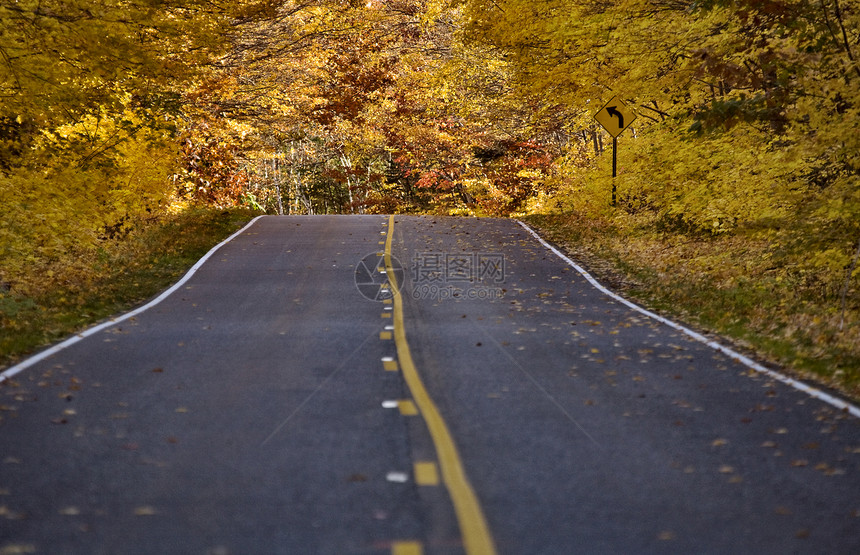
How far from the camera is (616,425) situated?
6.69 metres

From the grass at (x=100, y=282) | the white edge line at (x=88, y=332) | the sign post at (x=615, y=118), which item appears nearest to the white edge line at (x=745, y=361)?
the sign post at (x=615, y=118)

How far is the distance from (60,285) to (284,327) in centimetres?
565

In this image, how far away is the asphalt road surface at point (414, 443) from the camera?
4.60 metres

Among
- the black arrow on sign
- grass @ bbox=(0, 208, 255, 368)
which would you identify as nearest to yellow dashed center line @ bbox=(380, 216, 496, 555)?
grass @ bbox=(0, 208, 255, 368)

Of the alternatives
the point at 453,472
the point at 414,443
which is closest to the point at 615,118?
the point at 414,443

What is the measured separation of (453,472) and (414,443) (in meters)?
0.67

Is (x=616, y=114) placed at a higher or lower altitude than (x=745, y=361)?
higher

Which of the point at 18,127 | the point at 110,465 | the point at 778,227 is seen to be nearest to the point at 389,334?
the point at 110,465

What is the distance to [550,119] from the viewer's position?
33500 mm

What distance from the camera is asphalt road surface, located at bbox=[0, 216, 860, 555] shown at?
15.1ft

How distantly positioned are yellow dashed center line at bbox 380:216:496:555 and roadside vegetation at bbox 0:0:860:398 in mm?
4142

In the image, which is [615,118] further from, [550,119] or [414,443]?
[414,443]

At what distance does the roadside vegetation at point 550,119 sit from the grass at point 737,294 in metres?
0.06

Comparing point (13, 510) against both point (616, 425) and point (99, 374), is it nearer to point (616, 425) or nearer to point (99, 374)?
point (99, 374)
